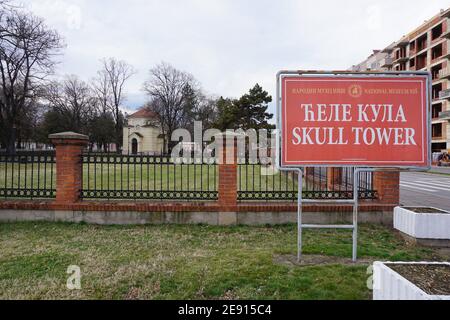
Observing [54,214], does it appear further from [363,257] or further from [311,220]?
[363,257]

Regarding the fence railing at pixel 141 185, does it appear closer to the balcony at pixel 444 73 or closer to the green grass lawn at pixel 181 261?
the green grass lawn at pixel 181 261

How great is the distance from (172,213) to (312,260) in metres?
3.09

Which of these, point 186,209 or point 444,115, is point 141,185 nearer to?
point 186,209

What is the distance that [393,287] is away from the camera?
103 inches

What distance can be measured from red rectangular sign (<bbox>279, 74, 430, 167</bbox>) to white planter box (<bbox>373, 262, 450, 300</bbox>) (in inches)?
68.8

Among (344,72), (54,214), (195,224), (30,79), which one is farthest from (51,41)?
(344,72)

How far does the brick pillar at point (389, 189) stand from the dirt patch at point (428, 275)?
3.50 meters

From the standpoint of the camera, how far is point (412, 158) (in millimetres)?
4215

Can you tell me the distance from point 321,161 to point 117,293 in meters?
3.17

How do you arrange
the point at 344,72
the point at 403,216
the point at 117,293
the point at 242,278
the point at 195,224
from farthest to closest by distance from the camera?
the point at 195,224 < the point at 403,216 < the point at 344,72 < the point at 242,278 < the point at 117,293

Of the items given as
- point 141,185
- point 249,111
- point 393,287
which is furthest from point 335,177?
point 249,111

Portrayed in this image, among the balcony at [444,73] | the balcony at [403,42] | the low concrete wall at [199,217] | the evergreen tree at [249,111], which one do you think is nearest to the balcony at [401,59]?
the balcony at [403,42]

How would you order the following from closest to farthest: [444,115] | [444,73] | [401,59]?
[444,115]
[444,73]
[401,59]

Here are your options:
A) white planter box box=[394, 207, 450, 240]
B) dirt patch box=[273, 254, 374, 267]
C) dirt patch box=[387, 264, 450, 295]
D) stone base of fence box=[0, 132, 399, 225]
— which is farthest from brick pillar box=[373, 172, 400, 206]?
dirt patch box=[387, 264, 450, 295]
